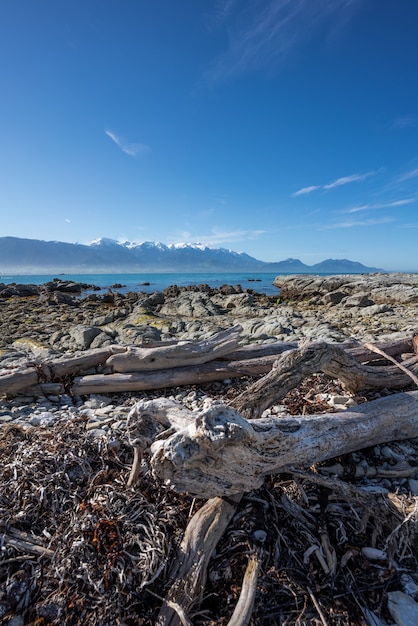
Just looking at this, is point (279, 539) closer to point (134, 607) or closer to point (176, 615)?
point (176, 615)

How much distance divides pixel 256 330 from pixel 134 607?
1029 centimetres

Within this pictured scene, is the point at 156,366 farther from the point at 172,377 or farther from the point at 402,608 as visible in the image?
the point at 402,608

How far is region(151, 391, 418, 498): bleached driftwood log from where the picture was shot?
85.4 inches

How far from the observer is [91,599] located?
1.94 m

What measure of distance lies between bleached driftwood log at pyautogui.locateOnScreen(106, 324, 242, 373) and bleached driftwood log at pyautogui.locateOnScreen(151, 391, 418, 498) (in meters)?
2.76

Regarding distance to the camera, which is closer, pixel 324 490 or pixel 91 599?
pixel 91 599

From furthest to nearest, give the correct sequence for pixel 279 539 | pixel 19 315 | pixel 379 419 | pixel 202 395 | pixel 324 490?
1. pixel 19 315
2. pixel 202 395
3. pixel 379 419
4. pixel 324 490
5. pixel 279 539

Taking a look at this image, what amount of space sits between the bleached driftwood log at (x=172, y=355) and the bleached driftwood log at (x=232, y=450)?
276 cm

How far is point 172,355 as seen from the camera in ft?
17.5

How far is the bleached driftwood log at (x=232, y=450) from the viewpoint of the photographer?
2.17 metres

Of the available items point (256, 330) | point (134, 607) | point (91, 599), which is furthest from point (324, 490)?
point (256, 330)

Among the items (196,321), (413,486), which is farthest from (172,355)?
(196,321)

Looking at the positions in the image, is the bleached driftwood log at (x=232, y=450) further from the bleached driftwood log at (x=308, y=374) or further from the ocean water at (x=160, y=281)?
the ocean water at (x=160, y=281)

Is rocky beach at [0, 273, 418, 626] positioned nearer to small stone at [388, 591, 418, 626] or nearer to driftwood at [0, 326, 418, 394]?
small stone at [388, 591, 418, 626]
